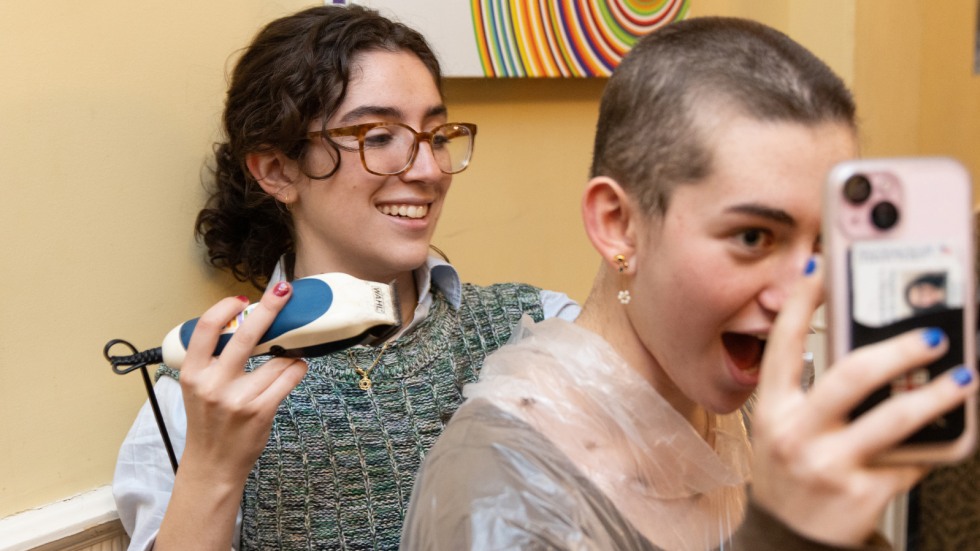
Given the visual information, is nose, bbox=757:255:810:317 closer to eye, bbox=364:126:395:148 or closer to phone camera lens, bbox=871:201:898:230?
phone camera lens, bbox=871:201:898:230

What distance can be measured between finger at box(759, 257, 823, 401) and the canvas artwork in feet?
3.82

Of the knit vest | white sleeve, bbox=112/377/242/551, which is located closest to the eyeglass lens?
the knit vest

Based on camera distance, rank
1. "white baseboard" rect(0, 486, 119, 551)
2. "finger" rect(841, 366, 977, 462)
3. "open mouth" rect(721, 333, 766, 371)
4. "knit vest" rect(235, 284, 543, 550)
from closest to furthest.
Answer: "finger" rect(841, 366, 977, 462)
"open mouth" rect(721, 333, 766, 371)
"white baseboard" rect(0, 486, 119, 551)
"knit vest" rect(235, 284, 543, 550)

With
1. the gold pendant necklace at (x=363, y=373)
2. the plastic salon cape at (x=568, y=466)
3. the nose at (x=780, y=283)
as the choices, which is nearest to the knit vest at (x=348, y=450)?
the gold pendant necklace at (x=363, y=373)

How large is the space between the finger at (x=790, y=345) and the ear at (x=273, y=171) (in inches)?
38.9

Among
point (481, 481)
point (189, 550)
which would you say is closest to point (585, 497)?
point (481, 481)

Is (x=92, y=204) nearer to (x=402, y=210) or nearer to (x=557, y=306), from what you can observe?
(x=402, y=210)

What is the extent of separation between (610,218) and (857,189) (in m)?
0.38

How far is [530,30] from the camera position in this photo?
1.90 m

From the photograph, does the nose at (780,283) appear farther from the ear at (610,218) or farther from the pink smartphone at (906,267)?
the pink smartphone at (906,267)

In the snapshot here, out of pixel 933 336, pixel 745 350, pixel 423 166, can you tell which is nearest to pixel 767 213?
pixel 745 350

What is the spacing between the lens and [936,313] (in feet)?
1.90

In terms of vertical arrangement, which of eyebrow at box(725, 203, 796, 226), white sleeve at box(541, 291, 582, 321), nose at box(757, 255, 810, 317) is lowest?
white sleeve at box(541, 291, 582, 321)

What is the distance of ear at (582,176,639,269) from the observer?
949mm
